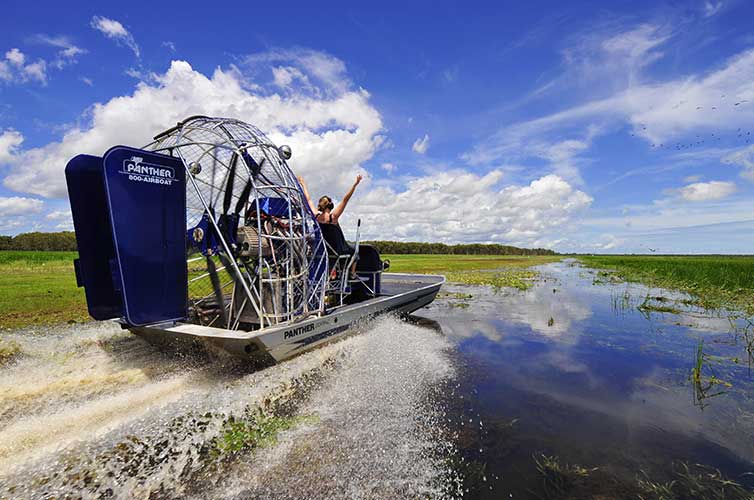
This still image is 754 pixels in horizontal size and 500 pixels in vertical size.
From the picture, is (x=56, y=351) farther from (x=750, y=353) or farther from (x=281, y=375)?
(x=750, y=353)

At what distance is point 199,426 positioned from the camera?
3619 mm

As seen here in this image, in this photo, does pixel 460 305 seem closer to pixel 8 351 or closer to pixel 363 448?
pixel 363 448

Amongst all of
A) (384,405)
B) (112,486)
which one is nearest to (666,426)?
(384,405)

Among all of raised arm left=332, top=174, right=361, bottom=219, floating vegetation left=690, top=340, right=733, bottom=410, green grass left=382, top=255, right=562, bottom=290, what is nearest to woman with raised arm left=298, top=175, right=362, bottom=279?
raised arm left=332, top=174, right=361, bottom=219

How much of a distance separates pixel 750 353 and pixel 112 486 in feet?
32.5

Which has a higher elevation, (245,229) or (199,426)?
(245,229)

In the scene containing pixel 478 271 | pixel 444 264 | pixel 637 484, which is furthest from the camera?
pixel 444 264

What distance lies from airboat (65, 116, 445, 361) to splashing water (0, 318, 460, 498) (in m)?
0.50

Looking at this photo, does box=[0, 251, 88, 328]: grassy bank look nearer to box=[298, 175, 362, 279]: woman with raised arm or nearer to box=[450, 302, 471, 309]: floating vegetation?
box=[298, 175, 362, 279]: woman with raised arm

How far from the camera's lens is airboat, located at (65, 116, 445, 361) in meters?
4.38

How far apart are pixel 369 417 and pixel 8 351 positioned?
5.25 m

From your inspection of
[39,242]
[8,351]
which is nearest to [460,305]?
[8,351]

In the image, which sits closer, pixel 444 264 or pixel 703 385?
pixel 703 385

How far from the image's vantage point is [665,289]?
56.9 ft
